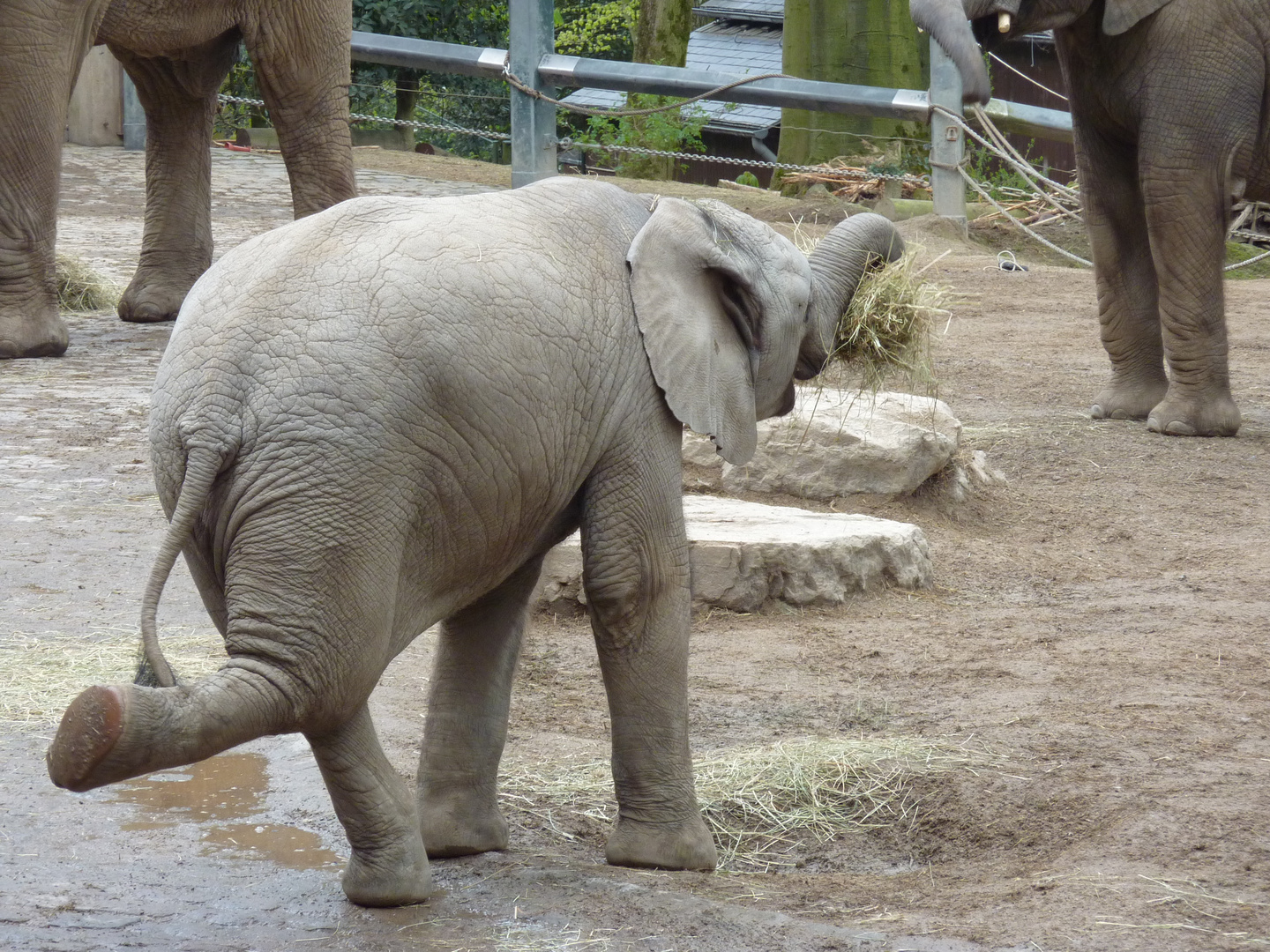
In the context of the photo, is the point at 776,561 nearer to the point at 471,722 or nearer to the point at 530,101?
the point at 471,722

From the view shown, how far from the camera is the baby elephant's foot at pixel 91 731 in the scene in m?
2.82

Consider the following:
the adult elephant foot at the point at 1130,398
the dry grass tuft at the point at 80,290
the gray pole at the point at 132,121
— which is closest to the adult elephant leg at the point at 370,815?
the adult elephant foot at the point at 1130,398

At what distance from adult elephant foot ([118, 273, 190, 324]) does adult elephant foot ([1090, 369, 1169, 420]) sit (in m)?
5.27

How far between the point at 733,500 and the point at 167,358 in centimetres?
354

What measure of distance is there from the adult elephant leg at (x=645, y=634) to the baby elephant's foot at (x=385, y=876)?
594 mm

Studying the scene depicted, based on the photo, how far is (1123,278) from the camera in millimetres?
8867

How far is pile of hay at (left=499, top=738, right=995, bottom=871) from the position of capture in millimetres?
4371

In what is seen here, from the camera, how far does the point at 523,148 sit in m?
14.7

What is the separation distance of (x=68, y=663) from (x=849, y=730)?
92.0 inches

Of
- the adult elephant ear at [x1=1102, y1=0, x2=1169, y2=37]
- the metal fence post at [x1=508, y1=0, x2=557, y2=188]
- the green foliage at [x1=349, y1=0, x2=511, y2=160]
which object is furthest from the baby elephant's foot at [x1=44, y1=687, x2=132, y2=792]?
the green foliage at [x1=349, y1=0, x2=511, y2=160]

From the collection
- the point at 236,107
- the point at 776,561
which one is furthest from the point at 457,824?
the point at 236,107

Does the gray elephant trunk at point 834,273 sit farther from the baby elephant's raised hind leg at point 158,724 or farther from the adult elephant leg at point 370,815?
the baby elephant's raised hind leg at point 158,724

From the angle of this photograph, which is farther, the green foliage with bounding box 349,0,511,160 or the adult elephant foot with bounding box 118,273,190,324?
the green foliage with bounding box 349,0,511,160

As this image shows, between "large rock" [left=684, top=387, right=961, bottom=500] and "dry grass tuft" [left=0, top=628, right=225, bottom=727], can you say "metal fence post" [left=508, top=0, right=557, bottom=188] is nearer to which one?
"large rock" [left=684, top=387, right=961, bottom=500]
